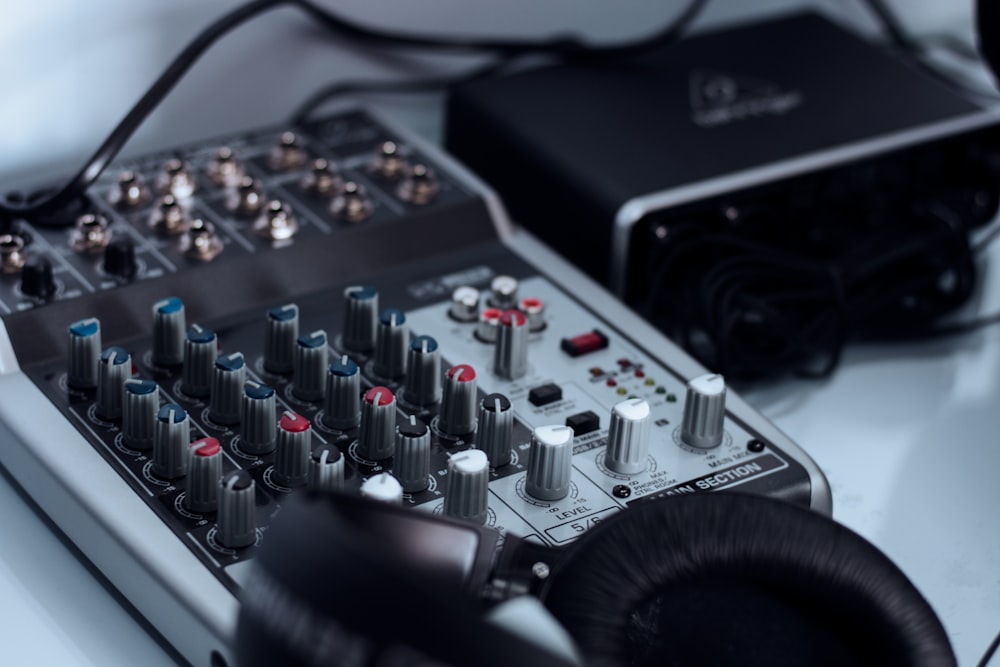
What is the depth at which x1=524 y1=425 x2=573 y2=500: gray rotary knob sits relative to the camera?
758 mm

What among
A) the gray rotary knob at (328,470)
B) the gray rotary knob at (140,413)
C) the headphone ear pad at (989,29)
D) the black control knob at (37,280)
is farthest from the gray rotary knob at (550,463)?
the headphone ear pad at (989,29)

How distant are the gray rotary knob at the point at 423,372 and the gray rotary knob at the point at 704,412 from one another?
0.15 meters

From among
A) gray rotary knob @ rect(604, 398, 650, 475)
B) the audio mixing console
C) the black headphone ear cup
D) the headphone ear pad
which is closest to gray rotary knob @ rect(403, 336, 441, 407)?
the audio mixing console

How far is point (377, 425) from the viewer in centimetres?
78

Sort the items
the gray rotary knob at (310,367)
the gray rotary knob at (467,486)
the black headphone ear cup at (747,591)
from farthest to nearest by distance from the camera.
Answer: the gray rotary knob at (310,367), the gray rotary knob at (467,486), the black headphone ear cup at (747,591)

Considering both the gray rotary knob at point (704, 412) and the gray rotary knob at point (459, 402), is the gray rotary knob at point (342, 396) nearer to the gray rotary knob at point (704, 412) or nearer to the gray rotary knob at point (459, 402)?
the gray rotary knob at point (459, 402)

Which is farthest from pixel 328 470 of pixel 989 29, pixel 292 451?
pixel 989 29

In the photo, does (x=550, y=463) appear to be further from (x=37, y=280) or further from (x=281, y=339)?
(x=37, y=280)

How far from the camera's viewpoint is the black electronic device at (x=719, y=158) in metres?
1.00

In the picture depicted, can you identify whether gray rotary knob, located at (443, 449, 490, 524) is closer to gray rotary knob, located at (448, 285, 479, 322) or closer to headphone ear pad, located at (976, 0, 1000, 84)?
gray rotary knob, located at (448, 285, 479, 322)

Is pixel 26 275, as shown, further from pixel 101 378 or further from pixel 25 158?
pixel 25 158

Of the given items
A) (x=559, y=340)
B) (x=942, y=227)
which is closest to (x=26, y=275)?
(x=559, y=340)

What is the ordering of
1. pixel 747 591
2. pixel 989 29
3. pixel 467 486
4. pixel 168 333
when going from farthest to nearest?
1. pixel 989 29
2. pixel 168 333
3. pixel 467 486
4. pixel 747 591

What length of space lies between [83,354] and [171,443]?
0.35 feet
